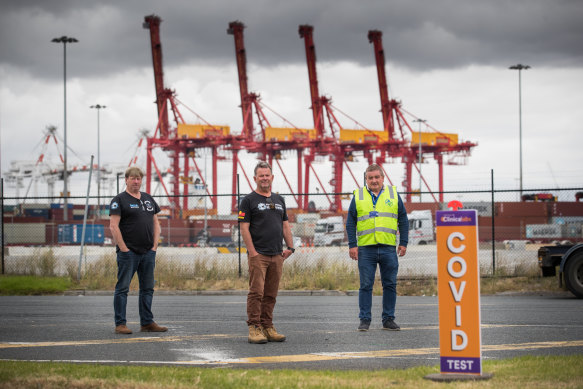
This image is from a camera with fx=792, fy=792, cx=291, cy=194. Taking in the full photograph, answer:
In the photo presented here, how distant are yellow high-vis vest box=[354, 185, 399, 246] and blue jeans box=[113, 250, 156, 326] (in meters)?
2.45

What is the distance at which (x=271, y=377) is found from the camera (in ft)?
19.9

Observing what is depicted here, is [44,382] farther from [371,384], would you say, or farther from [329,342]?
[329,342]

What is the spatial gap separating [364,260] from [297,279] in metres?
8.52

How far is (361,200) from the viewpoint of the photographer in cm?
916

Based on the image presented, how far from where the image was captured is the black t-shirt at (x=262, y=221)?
8.38 meters

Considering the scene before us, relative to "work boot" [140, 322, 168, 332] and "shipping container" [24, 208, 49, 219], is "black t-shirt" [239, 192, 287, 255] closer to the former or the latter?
"work boot" [140, 322, 168, 332]

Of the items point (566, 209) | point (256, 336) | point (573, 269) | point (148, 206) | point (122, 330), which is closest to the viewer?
point (256, 336)

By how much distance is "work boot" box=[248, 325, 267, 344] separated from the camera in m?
8.26

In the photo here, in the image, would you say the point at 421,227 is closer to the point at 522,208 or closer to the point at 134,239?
the point at 522,208

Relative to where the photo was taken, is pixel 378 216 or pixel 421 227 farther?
pixel 421 227

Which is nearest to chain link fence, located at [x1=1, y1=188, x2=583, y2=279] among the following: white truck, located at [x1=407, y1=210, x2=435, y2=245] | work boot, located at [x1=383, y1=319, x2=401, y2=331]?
white truck, located at [x1=407, y1=210, x2=435, y2=245]

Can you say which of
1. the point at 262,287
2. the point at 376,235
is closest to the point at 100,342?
the point at 262,287

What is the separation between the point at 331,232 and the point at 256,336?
39473 millimetres

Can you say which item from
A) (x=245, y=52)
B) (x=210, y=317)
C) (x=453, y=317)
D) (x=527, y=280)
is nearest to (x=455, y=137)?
(x=245, y=52)
